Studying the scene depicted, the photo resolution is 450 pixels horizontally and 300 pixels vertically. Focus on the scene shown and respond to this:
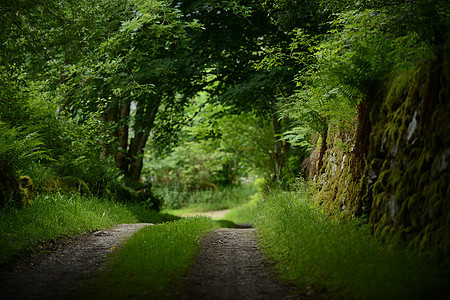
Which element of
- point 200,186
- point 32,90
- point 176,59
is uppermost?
point 176,59

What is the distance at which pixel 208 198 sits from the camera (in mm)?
26406

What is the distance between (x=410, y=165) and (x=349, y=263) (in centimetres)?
153

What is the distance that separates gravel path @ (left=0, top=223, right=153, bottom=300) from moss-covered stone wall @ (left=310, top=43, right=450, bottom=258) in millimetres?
3917

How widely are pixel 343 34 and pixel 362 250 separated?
513cm

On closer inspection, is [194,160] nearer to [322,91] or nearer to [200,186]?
[200,186]

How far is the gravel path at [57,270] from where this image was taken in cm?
438

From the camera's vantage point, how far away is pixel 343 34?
8250 millimetres

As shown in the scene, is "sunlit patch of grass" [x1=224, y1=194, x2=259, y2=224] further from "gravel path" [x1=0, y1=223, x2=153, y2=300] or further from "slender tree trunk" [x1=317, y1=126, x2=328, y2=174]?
"gravel path" [x1=0, y1=223, x2=153, y2=300]

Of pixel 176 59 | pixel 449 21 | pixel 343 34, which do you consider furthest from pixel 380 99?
pixel 176 59

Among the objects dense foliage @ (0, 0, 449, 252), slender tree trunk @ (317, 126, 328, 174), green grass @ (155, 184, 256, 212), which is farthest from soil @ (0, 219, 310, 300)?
green grass @ (155, 184, 256, 212)

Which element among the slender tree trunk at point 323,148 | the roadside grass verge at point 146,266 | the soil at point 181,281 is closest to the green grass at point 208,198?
the slender tree trunk at point 323,148

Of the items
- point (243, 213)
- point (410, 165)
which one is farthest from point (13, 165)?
point (243, 213)

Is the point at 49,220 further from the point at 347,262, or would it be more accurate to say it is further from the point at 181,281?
the point at 347,262

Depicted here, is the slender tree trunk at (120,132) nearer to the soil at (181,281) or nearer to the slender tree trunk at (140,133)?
the slender tree trunk at (140,133)
